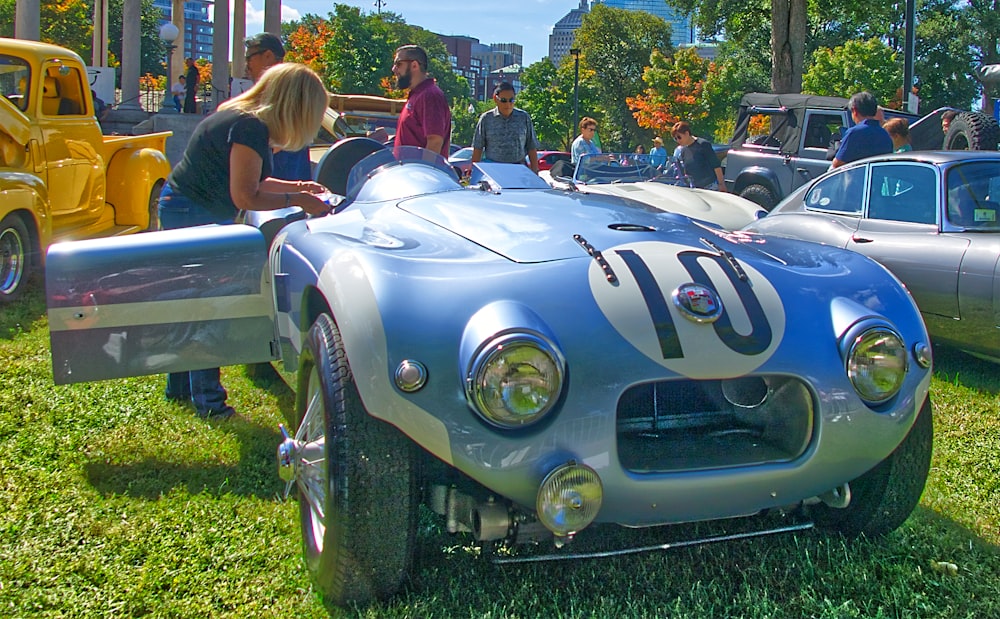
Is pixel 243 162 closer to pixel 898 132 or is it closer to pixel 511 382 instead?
pixel 511 382

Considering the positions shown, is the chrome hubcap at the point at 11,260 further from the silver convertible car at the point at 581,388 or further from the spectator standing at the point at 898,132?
the spectator standing at the point at 898,132

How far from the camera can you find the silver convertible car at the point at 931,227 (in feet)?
15.5

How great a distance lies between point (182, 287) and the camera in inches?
131

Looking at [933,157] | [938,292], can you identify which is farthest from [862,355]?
[933,157]

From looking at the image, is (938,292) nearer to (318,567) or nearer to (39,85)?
(318,567)

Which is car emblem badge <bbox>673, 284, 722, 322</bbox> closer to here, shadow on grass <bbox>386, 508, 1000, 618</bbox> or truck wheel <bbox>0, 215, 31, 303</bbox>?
shadow on grass <bbox>386, 508, 1000, 618</bbox>

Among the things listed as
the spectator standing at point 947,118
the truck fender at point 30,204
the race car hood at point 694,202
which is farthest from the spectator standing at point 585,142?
the truck fender at point 30,204

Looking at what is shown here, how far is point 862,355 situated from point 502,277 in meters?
0.99

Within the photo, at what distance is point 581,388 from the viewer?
222 centimetres

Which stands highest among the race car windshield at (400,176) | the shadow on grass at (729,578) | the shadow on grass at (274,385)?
the race car windshield at (400,176)

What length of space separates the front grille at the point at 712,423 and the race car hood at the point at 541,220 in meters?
0.48

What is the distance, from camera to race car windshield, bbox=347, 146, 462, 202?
11.9 feet

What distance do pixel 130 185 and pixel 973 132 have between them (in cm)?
960

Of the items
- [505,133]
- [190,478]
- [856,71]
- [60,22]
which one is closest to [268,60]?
[505,133]
